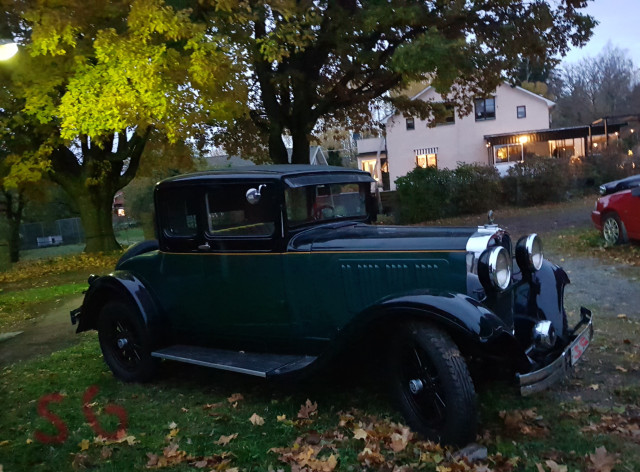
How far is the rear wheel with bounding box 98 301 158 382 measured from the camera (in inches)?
192

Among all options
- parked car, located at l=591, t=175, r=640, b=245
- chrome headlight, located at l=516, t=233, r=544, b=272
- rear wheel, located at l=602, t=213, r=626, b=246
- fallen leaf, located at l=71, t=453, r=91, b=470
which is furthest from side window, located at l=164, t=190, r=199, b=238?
rear wheel, located at l=602, t=213, r=626, b=246

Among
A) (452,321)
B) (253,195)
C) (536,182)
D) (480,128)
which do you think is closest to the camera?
(452,321)

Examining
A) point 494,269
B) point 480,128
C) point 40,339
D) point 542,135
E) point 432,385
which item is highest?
point 480,128

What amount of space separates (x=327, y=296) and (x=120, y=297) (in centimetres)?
223

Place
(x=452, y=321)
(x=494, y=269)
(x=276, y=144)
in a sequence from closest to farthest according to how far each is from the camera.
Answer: (x=452, y=321)
(x=494, y=269)
(x=276, y=144)

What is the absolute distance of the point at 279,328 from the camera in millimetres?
4234

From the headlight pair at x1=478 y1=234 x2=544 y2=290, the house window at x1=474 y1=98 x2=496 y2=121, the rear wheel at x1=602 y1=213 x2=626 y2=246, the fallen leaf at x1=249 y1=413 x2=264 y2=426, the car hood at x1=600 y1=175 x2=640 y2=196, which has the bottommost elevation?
the fallen leaf at x1=249 y1=413 x2=264 y2=426

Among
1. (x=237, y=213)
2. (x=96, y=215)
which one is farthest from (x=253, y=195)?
(x=96, y=215)

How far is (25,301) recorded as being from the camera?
1040 cm

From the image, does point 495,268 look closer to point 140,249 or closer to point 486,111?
point 140,249

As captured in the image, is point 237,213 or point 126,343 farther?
point 126,343

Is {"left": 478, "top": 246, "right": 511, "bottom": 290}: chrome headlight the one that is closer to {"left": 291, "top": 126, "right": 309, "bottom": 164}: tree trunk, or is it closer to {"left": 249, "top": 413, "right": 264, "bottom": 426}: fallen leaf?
{"left": 249, "top": 413, "right": 264, "bottom": 426}: fallen leaf

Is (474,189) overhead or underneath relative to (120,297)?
overhead

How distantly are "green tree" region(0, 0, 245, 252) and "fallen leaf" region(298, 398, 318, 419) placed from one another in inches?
344
